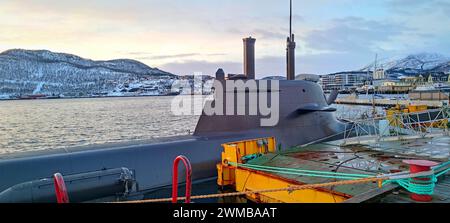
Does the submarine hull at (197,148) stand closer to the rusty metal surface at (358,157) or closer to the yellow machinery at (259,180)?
the yellow machinery at (259,180)

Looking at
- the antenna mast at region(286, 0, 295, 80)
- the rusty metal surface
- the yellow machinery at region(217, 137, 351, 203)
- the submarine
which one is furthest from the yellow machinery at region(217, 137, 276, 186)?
the antenna mast at region(286, 0, 295, 80)

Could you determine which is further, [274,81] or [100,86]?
[100,86]

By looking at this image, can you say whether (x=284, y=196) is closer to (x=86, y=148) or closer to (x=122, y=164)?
(x=122, y=164)

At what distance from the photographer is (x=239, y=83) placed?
40.6ft

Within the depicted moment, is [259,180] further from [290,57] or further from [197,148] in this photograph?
[290,57]

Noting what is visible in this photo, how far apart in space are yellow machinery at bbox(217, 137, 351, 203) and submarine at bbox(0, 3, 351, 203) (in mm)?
1226

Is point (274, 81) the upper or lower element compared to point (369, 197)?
upper

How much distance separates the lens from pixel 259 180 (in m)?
8.78

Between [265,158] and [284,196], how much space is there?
82.7 inches

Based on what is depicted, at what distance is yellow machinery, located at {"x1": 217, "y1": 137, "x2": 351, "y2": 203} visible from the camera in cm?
725
